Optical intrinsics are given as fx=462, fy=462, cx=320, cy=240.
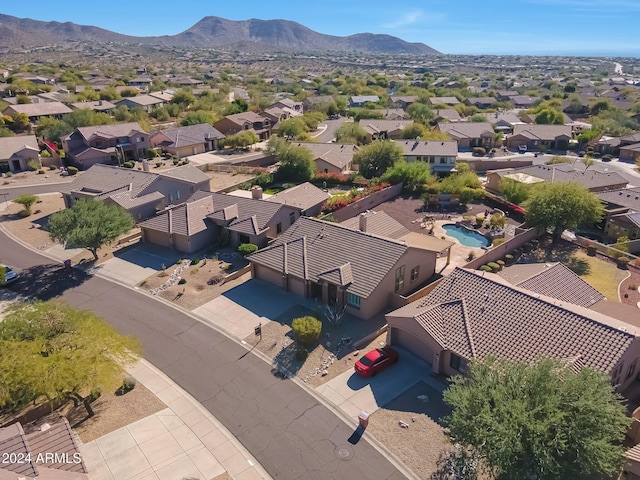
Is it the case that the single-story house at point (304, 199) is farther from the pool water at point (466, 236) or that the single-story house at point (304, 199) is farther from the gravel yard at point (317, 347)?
the gravel yard at point (317, 347)

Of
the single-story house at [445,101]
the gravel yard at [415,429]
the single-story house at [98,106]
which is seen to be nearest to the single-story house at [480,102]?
the single-story house at [445,101]

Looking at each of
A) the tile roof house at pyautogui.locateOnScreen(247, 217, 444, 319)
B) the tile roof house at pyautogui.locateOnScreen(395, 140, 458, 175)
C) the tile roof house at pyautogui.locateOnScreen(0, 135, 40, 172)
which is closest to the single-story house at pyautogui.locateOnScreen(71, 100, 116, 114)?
the tile roof house at pyautogui.locateOnScreen(0, 135, 40, 172)

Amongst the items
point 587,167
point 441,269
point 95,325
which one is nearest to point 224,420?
point 95,325

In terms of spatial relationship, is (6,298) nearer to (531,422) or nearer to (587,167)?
(531,422)

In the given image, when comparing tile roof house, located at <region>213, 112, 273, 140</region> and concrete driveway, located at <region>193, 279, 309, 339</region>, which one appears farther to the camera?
tile roof house, located at <region>213, 112, 273, 140</region>

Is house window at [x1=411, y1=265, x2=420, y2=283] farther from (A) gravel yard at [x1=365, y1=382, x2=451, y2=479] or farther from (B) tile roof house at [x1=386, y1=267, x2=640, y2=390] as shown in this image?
(A) gravel yard at [x1=365, y1=382, x2=451, y2=479]

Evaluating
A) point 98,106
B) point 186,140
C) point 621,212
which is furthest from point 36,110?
point 621,212

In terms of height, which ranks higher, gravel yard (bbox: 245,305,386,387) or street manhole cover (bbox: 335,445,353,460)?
gravel yard (bbox: 245,305,386,387)
